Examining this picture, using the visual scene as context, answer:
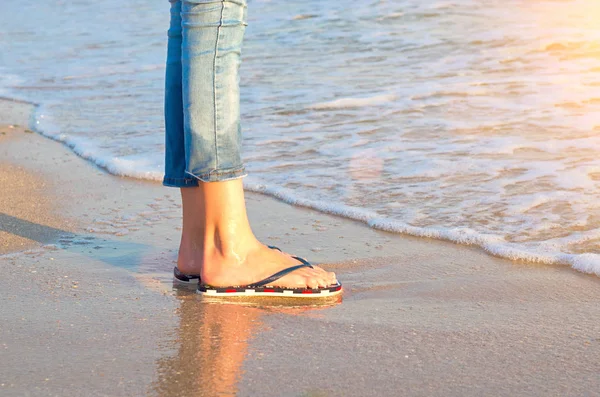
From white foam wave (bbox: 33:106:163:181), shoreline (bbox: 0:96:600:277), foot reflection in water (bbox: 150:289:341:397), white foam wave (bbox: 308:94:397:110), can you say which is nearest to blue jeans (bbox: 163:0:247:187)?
foot reflection in water (bbox: 150:289:341:397)

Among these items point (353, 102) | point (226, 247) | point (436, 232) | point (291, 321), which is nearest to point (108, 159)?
point (353, 102)

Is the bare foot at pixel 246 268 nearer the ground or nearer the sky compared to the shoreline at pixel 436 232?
nearer the sky

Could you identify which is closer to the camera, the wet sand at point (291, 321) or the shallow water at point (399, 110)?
the wet sand at point (291, 321)

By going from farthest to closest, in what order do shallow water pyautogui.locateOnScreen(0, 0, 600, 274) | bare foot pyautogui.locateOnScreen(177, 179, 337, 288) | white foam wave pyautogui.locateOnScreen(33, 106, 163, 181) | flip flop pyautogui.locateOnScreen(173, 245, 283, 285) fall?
white foam wave pyautogui.locateOnScreen(33, 106, 163, 181) < shallow water pyautogui.locateOnScreen(0, 0, 600, 274) < flip flop pyautogui.locateOnScreen(173, 245, 283, 285) < bare foot pyautogui.locateOnScreen(177, 179, 337, 288)

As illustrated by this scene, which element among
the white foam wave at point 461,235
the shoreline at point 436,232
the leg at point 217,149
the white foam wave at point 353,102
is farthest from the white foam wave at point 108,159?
the leg at point 217,149

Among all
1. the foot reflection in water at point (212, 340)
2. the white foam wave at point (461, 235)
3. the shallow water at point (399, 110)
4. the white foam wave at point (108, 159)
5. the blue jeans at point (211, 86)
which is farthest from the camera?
the white foam wave at point (108, 159)

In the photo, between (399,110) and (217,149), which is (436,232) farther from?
(399,110)

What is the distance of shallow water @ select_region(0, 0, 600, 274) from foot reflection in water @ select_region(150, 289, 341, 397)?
94 cm

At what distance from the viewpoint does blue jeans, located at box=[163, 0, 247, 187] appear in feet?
6.99

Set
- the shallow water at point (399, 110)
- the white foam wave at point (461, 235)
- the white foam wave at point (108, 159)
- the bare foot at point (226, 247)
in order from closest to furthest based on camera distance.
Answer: the bare foot at point (226, 247) → the white foam wave at point (461, 235) → the shallow water at point (399, 110) → the white foam wave at point (108, 159)

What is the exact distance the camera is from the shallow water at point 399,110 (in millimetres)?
3234

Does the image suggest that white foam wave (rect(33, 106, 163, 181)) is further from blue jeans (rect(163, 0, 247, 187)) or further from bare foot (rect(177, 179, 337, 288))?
blue jeans (rect(163, 0, 247, 187))

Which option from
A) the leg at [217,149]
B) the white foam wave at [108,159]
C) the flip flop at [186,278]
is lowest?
the white foam wave at [108,159]

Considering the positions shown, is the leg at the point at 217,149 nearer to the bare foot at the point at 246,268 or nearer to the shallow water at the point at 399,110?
the bare foot at the point at 246,268
